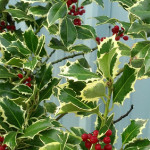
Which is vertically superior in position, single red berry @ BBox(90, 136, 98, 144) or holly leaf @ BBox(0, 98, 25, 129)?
single red berry @ BBox(90, 136, 98, 144)

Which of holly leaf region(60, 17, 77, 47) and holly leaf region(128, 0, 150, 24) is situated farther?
holly leaf region(60, 17, 77, 47)

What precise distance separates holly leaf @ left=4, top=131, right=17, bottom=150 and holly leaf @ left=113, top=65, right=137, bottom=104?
24 centimetres

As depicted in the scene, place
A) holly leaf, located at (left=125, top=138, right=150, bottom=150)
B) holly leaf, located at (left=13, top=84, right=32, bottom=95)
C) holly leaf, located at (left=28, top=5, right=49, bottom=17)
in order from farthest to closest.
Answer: holly leaf, located at (left=28, top=5, right=49, bottom=17), holly leaf, located at (left=13, top=84, right=32, bottom=95), holly leaf, located at (left=125, top=138, right=150, bottom=150)

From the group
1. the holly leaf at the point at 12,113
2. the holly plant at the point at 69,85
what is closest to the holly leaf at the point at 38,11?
the holly plant at the point at 69,85

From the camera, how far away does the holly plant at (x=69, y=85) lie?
55 centimetres

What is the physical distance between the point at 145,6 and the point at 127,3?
19cm

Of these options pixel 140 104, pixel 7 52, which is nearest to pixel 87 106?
pixel 7 52

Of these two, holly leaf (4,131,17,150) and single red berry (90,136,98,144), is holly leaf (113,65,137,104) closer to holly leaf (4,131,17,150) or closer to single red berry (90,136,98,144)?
single red berry (90,136,98,144)

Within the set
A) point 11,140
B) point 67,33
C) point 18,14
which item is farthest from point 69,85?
point 18,14

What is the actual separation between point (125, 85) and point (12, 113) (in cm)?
29

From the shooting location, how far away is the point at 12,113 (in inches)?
27.7

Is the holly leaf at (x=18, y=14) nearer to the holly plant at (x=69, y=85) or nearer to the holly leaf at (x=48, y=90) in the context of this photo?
the holly plant at (x=69, y=85)

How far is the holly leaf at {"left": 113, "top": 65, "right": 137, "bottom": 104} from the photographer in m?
0.55

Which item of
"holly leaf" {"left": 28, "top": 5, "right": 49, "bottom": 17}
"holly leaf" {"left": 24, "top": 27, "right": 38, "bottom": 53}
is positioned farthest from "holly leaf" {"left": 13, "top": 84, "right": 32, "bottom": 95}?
"holly leaf" {"left": 28, "top": 5, "right": 49, "bottom": 17}
